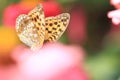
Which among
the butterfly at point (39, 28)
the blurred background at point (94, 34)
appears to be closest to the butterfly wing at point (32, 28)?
the butterfly at point (39, 28)

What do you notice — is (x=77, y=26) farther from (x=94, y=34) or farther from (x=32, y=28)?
(x=32, y=28)

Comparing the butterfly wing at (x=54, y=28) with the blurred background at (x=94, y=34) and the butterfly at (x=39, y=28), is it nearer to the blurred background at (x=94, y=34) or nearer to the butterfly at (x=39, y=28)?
the butterfly at (x=39, y=28)

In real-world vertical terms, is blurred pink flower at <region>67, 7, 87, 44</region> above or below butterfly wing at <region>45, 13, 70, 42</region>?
below

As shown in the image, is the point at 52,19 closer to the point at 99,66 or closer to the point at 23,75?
the point at 23,75

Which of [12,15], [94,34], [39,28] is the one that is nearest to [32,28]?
[39,28]

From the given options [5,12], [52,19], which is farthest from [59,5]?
[52,19]

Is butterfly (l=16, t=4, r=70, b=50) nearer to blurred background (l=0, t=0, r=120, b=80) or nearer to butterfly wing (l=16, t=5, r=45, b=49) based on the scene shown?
butterfly wing (l=16, t=5, r=45, b=49)

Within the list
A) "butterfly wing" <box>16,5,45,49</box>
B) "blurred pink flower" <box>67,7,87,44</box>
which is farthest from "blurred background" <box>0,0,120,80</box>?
"butterfly wing" <box>16,5,45,49</box>
